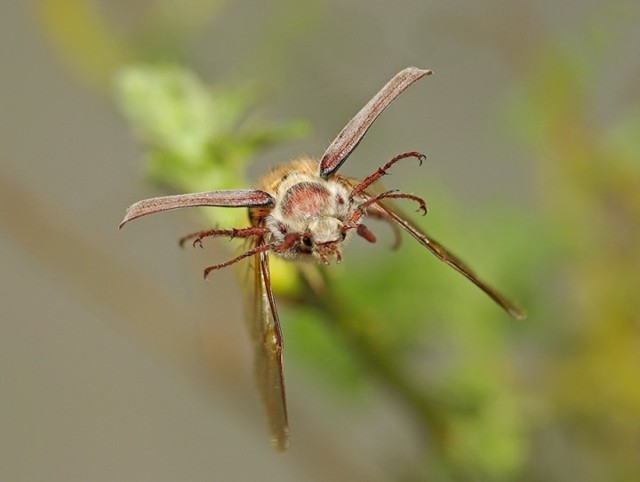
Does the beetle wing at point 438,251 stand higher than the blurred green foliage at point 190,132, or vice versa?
the blurred green foliage at point 190,132

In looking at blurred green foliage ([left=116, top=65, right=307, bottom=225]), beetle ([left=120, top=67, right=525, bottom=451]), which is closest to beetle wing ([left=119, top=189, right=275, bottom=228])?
beetle ([left=120, top=67, right=525, bottom=451])

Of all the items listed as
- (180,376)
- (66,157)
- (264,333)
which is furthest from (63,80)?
(264,333)

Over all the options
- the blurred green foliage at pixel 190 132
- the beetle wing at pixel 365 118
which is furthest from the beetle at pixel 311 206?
the blurred green foliage at pixel 190 132

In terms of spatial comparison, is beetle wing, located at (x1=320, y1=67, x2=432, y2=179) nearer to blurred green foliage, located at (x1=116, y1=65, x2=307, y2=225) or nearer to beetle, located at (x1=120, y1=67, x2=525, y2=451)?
beetle, located at (x1=120, y1=67, x2=525, y2=451)

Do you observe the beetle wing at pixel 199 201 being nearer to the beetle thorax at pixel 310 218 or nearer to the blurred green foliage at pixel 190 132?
the beetle thorax at pixel 310 218

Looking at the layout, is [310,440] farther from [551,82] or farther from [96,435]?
[96,435]

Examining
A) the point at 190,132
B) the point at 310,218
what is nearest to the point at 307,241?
the point at 310,218
